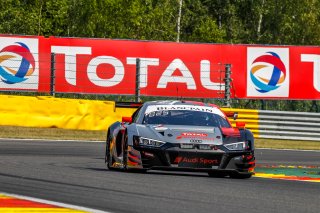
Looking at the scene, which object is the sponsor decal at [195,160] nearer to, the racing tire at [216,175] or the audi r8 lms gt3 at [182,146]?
the audi r8 lms gt3 at [182,146]

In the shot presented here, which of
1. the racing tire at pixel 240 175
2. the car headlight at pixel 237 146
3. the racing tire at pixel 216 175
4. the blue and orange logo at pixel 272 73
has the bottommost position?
the racing tire at pixel 216 175

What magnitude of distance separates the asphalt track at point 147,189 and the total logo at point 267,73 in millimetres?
14135

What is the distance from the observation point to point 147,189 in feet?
39.7

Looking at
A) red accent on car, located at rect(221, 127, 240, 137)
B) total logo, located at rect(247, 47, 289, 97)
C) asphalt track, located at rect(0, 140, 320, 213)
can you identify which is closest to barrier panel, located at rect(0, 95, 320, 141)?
total logo, located at rect(247, 47, 289, 97)

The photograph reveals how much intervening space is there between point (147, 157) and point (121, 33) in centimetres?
3549

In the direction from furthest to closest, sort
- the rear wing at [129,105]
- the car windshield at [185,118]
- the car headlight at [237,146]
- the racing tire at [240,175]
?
1. the rear wing at [129,105]
2. the car windshield at [185,118]
3. the racing tire at [240,175]
4. the car headlight at [237,146]

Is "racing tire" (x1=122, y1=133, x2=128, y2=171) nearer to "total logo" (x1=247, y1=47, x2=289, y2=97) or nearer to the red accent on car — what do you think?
the red accent on car

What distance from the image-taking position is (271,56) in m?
31.6

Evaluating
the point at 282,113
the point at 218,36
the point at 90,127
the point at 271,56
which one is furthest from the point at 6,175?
the point at 218,36

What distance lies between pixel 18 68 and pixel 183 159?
15.5 m

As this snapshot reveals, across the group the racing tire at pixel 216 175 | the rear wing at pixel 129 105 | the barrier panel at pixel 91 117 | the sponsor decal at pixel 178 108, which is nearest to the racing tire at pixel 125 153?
the sponsor decal at pixel 178 108

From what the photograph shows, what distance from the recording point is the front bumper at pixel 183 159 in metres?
14.3

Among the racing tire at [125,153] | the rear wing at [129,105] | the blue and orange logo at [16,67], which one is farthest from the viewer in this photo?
the blue and orange logo at [16,67]

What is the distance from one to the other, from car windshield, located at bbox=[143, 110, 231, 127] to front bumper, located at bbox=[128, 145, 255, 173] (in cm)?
102
